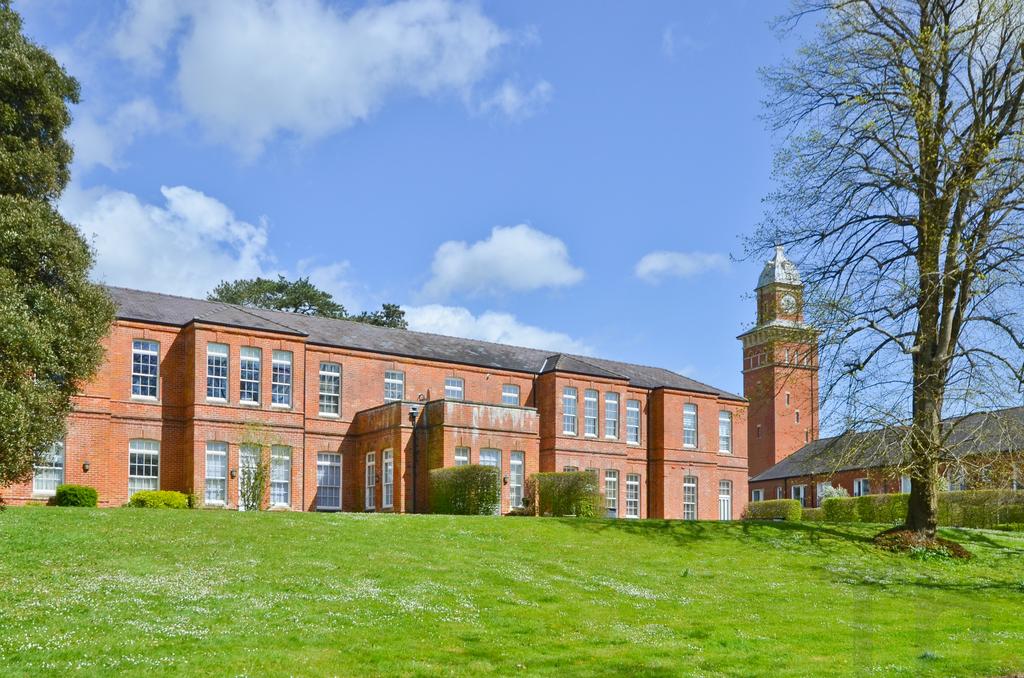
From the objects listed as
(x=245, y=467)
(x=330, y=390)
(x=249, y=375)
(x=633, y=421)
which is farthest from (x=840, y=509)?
(x=245, y=467)

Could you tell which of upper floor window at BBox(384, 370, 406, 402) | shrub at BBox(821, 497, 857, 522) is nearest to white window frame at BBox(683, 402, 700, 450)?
shrub at BBox(821, 497, 857, 522)

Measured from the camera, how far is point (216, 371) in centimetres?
3756

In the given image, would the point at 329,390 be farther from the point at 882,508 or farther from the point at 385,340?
the point at 882,508

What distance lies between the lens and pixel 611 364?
52.4m

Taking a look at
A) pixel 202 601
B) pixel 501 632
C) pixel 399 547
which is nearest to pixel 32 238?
pixel 202 601

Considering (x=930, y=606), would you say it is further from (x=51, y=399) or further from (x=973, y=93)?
(x=51, y=399)

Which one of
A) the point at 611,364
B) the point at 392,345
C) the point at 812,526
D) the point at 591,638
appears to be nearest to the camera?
the point at 591,638

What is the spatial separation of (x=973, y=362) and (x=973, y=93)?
287 inches

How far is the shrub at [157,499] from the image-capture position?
33.2 metres

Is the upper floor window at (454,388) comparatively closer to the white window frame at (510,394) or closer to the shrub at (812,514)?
the white window frame at (510,394)

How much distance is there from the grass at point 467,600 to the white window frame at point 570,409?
1784 centimetres

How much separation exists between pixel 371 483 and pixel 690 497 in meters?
17.5

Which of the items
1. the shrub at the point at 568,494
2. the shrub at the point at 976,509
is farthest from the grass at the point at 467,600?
the shrub at the point at 976,509

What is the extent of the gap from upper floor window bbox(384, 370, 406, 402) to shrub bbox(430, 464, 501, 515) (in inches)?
332
